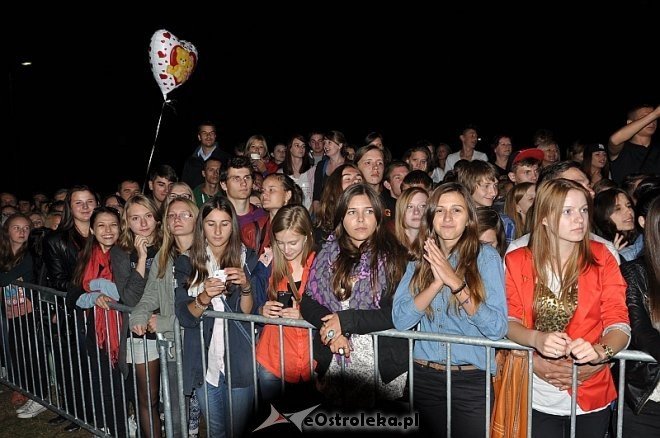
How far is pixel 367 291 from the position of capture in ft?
11.7

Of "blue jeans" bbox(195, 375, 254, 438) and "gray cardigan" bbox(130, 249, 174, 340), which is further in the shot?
"gray cardigan" bbox(130, 249, 174, 340)

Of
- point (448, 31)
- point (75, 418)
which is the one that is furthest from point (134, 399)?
point (448, 31)

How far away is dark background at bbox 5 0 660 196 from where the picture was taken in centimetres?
1897

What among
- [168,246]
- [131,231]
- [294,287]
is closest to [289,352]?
[294,287]

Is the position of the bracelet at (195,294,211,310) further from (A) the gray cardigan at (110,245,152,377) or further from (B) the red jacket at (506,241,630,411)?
(B) the red jacket at (506,241,630,411)

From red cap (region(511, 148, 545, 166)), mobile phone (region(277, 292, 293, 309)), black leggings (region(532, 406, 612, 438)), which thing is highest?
red cap (region(511, 148, 545, 166))

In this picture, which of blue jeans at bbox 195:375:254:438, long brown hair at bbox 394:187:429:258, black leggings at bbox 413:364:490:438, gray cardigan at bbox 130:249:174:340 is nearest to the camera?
black leggings at bbox 413:364:490:438

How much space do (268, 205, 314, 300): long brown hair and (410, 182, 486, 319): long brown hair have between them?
0.91 m

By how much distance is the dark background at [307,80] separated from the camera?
1897 cm

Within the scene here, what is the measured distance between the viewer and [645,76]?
17.3 meters

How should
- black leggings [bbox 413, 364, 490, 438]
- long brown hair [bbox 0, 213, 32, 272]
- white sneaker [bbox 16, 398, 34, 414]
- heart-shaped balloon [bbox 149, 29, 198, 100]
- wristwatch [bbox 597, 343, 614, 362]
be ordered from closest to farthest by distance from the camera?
1. wristwatch [bbox 597, 343, 614, 362]
2. black leggings [bbox 413, 364, 490, 438]
3. white sneaker [bbox 16, 398, 34, 414]
4. long brown hair [bbox 0, 213, 32, 272]
5. heart-shaped balloon [bbox 149, 29, 198, 100]

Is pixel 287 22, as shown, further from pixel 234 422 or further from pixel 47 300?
pixel 234 422

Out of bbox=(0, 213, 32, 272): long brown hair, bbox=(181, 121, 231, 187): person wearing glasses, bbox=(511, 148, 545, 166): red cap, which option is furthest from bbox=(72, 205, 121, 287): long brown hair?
bbox=(511, 148, 545, 166): red cap

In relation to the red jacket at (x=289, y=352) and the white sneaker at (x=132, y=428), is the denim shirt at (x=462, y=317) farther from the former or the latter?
the white sneaker at (x=132, y=428)
